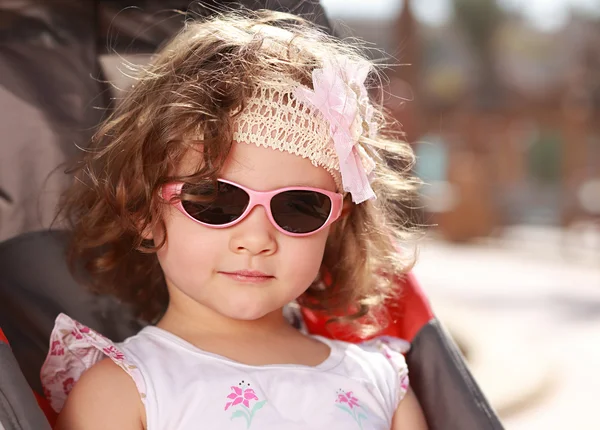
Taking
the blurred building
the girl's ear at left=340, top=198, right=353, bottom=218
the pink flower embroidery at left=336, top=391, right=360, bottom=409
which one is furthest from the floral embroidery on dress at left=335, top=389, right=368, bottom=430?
the blurred building

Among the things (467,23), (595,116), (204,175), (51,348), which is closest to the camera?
(204,175)

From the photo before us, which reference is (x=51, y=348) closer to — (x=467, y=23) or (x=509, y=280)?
(x=509, y=280)

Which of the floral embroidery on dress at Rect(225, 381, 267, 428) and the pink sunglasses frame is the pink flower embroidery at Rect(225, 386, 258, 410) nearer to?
the floral embroidery on dress at Rect(225, 381, 267, 428)

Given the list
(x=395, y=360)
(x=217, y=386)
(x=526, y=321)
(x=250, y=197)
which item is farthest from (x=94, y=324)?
(x=526, y=321)

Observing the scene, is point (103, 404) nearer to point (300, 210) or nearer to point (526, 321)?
point (300, 210)

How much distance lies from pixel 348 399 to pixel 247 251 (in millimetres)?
324

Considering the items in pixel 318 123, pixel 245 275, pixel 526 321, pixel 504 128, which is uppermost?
pixel 504 128

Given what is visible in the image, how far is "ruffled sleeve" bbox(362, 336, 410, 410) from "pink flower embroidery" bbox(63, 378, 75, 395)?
1.87 ft

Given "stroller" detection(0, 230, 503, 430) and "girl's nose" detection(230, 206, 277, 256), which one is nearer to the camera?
"girl's nose" detection(230, 206, 277, 256)

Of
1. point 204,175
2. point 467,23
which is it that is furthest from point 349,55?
point 467,23

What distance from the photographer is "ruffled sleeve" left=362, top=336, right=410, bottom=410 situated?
165 centimetres

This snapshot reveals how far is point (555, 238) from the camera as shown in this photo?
1187 cm

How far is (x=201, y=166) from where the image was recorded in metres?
1.45

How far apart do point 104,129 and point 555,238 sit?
1095 centimetres
